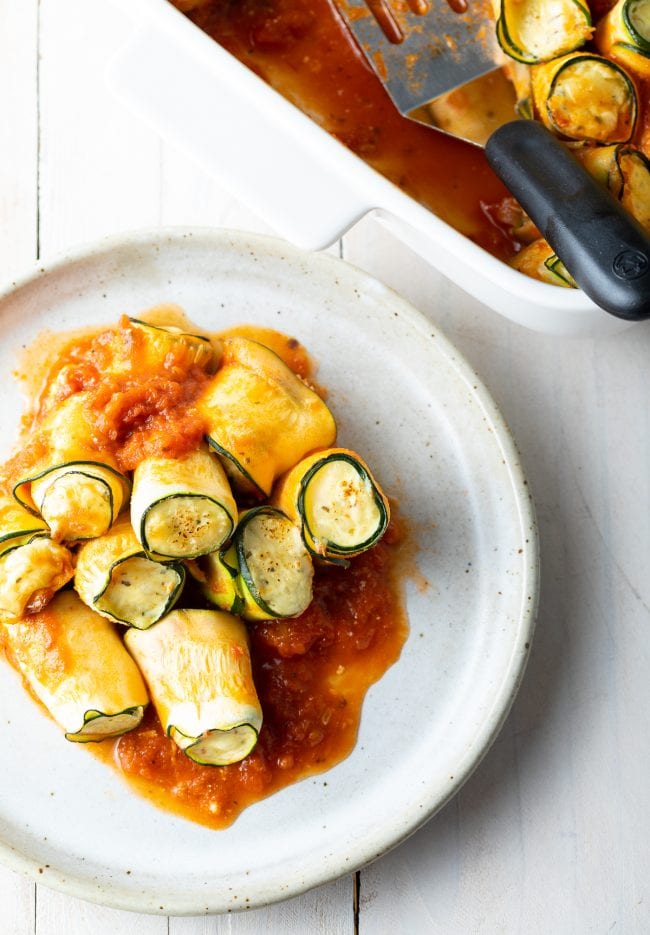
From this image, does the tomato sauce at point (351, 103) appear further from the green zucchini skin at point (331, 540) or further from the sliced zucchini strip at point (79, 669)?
the sliced zucchini strip at point (79, 669)

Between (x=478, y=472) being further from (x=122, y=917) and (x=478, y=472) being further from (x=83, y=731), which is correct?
(x=122, y=917)

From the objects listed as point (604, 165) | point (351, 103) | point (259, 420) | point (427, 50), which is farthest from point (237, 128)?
point (604, 165)

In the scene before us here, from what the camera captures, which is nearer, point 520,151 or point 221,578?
point 520,151

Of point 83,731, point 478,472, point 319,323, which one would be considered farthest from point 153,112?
point 83,731

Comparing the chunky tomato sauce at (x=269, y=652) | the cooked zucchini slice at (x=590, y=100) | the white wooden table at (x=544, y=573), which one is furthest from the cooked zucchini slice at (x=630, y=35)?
the chunky tomato sauce at (x=269, y=652)

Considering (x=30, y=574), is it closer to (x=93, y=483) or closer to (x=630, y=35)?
(x=93, y=483)
